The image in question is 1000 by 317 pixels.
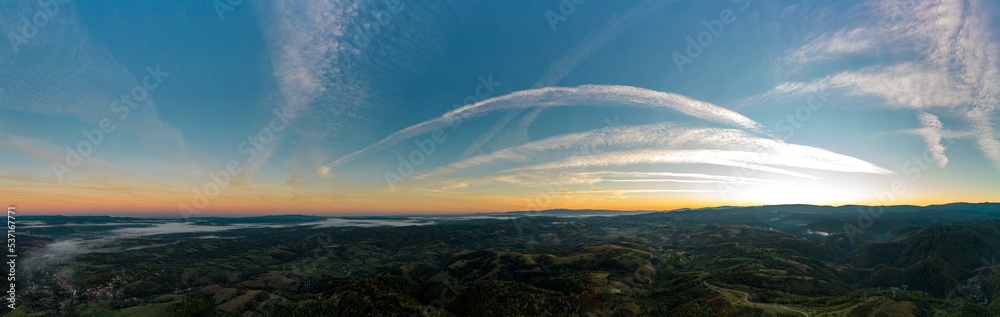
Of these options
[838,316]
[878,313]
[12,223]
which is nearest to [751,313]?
[838,316]

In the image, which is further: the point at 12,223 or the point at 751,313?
the point at 751,313

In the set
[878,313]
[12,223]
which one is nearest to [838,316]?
[878,313]

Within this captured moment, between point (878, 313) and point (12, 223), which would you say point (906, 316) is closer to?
point (878, 313)

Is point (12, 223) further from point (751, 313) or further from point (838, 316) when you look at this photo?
point (838, 316)

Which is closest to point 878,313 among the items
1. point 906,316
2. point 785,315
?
point 906,316

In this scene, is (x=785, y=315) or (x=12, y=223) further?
(x=785, y=315)

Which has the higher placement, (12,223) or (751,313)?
(12,223)

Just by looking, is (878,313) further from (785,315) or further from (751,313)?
(751,313)
